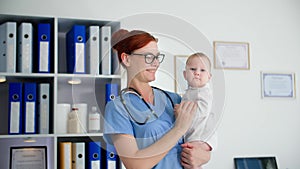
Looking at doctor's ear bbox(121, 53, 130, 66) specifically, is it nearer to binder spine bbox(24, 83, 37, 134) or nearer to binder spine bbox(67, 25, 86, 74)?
binder spine bbox(67, 25, 86, 74)

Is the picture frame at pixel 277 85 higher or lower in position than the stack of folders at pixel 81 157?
higher

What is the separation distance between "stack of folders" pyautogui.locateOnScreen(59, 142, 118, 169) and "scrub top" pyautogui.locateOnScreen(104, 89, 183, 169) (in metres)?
1.15

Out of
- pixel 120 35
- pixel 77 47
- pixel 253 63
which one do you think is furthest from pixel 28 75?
pixel 253 63

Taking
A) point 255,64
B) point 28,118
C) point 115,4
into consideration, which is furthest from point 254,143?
point 28,118

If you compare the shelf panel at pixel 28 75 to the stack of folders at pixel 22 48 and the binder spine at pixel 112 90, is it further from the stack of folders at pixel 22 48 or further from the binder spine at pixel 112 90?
the binder spine at pixel 112 90

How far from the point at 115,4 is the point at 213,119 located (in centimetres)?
187

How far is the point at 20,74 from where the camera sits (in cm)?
257

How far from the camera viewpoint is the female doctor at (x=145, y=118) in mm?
1418

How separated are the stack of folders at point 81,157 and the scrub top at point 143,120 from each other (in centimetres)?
115

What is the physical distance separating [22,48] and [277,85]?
188cm

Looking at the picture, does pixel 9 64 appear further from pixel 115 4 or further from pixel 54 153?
pixel 115 4

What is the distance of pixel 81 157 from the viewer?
2.65 m

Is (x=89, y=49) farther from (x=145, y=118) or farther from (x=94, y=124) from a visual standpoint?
(x=145, y=118)

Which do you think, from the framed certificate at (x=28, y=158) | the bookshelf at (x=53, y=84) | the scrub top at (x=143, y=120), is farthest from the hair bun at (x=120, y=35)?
the framed certificate at (x=28, y=158)
